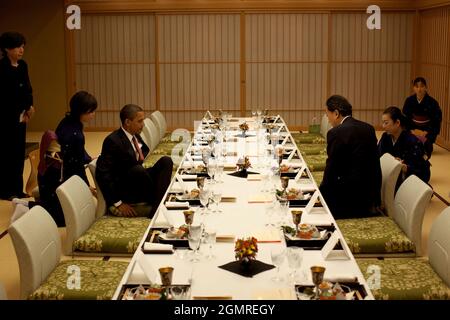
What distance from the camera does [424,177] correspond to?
606cm

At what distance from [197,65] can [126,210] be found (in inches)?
256

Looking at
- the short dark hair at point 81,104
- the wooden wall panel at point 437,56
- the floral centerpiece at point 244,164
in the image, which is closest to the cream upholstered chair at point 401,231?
the floral centerpiece at point 244,164

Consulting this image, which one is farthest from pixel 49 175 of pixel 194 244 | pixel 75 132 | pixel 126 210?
pixel 194 244

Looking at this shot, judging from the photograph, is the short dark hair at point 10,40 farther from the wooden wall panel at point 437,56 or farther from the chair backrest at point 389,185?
the wooden wall panel at point 437,56

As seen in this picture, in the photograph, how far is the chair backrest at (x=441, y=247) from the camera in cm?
355

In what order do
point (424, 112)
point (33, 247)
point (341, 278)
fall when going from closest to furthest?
1. point (341, 278)
2. point (33, 247)
3. point (424, 112)

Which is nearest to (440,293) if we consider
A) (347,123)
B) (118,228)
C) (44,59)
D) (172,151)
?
(347,123)

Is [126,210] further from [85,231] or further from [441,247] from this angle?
[441,247]

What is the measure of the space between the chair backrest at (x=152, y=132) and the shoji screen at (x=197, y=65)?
122 inches

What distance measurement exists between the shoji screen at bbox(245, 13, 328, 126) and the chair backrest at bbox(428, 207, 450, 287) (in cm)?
762

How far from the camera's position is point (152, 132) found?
25.7 feet

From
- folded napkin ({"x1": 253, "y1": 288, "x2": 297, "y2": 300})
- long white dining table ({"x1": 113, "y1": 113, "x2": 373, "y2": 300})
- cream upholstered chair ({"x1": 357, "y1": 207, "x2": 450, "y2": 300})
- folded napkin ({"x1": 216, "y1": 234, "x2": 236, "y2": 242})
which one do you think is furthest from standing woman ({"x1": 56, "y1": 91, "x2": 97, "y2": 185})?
folded napkin ({"x1": 253, "y1": 288, "x2": 297, "y2": 300})

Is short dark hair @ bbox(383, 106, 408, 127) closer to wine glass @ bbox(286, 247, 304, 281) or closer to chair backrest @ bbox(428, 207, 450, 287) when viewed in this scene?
chair backrest @ bbox(428, 207, 450, 287)
